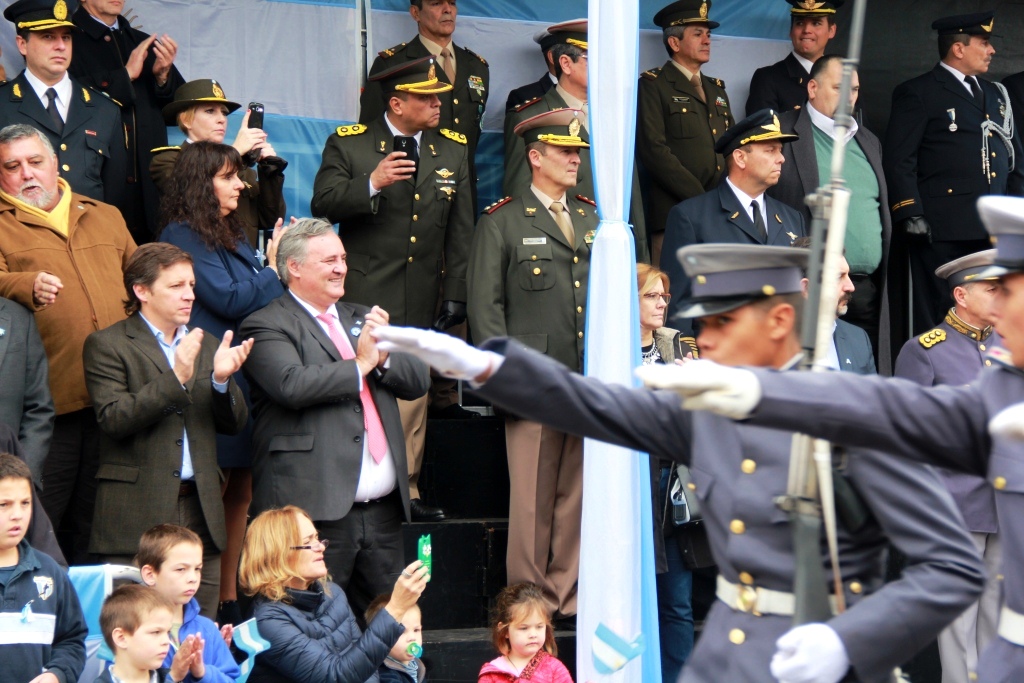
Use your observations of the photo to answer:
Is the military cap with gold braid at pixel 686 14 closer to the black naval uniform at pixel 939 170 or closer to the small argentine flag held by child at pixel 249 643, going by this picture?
the black naval uniform at pixel 939 170

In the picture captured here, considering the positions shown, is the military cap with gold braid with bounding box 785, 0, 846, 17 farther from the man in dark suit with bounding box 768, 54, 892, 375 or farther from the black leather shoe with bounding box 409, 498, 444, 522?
the black leather shoe with bounding box 409, 498, 444, 522

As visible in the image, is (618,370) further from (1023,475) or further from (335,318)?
(1023,475)

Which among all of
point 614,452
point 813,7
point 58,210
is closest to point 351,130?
point 58,210

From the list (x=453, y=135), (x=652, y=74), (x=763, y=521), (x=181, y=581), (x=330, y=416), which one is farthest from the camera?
(x=652, y=74)

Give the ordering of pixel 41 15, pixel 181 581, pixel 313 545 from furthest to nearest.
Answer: pixel 41 15, pixel 313 545, pixel 181 581

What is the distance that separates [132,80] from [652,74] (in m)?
2.72

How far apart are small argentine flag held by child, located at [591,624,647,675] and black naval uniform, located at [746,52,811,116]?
3589mm

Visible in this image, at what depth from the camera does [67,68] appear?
6312 millimetres

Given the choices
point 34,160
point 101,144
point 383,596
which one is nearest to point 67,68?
point 101,144

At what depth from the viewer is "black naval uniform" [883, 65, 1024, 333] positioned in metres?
7.64

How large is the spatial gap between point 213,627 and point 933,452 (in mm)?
2895

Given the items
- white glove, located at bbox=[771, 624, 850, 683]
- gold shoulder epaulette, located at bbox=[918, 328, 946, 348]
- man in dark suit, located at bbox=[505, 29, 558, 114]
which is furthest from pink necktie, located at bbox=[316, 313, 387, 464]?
white glove, located at bbox=[771, 624, 850, 683]

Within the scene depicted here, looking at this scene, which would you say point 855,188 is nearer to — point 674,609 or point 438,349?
point 674,609

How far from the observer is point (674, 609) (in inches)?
239
